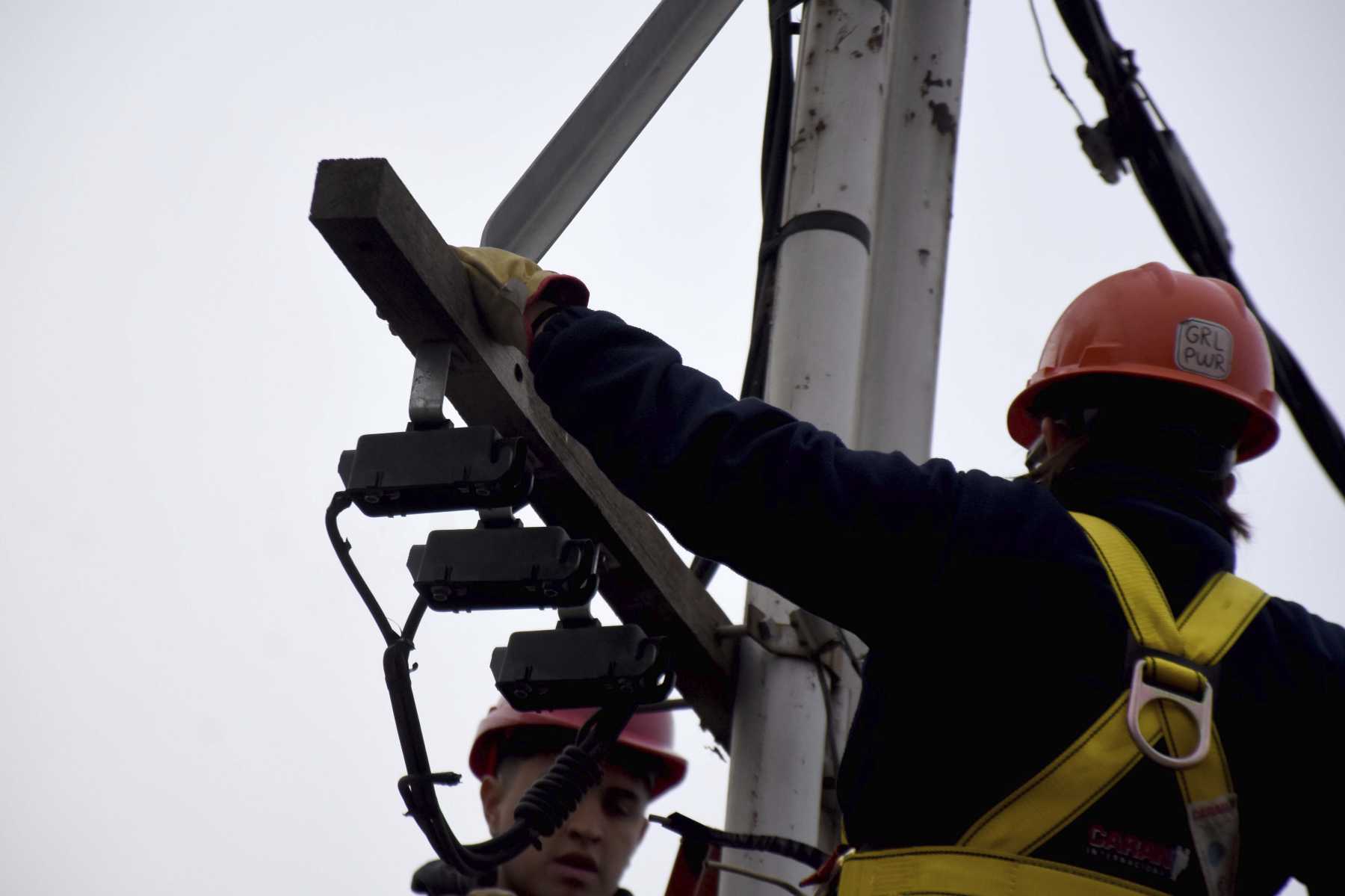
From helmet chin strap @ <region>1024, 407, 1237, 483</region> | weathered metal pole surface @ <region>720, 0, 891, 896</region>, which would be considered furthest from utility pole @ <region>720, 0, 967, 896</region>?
helmet chin strap @ <region>1024, 407, 1237, 483</region>

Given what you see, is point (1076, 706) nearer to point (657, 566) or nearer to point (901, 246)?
point (657, 566)

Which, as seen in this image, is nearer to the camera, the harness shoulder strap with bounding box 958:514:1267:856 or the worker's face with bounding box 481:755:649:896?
the harness shoulder strap with bounding box 958:514:1267:856

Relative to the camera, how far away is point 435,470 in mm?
2484

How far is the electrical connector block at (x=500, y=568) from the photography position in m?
2.62

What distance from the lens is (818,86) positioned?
383cm

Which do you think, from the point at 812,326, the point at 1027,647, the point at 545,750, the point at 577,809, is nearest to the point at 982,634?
the point at 1027,647

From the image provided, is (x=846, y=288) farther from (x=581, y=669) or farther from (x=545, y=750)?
(x=545, y=750)

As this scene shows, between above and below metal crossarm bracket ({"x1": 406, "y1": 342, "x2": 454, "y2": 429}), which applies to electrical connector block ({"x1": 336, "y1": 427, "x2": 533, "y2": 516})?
below

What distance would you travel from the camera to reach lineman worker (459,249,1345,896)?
1.92 m

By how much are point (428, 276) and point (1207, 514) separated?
1171 millimetres

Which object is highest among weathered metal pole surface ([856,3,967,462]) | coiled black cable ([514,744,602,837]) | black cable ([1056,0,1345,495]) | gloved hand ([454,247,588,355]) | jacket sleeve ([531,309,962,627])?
black cable ([1056,0,1345,495])

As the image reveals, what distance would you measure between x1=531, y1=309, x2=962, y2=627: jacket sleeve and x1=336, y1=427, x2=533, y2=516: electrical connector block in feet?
0.72

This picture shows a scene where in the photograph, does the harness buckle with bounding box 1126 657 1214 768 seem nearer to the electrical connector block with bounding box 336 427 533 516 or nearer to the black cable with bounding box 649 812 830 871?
the electrical connector block with bounding box 336 427 533 516

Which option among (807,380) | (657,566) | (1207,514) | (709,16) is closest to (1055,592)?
(1207,514)
